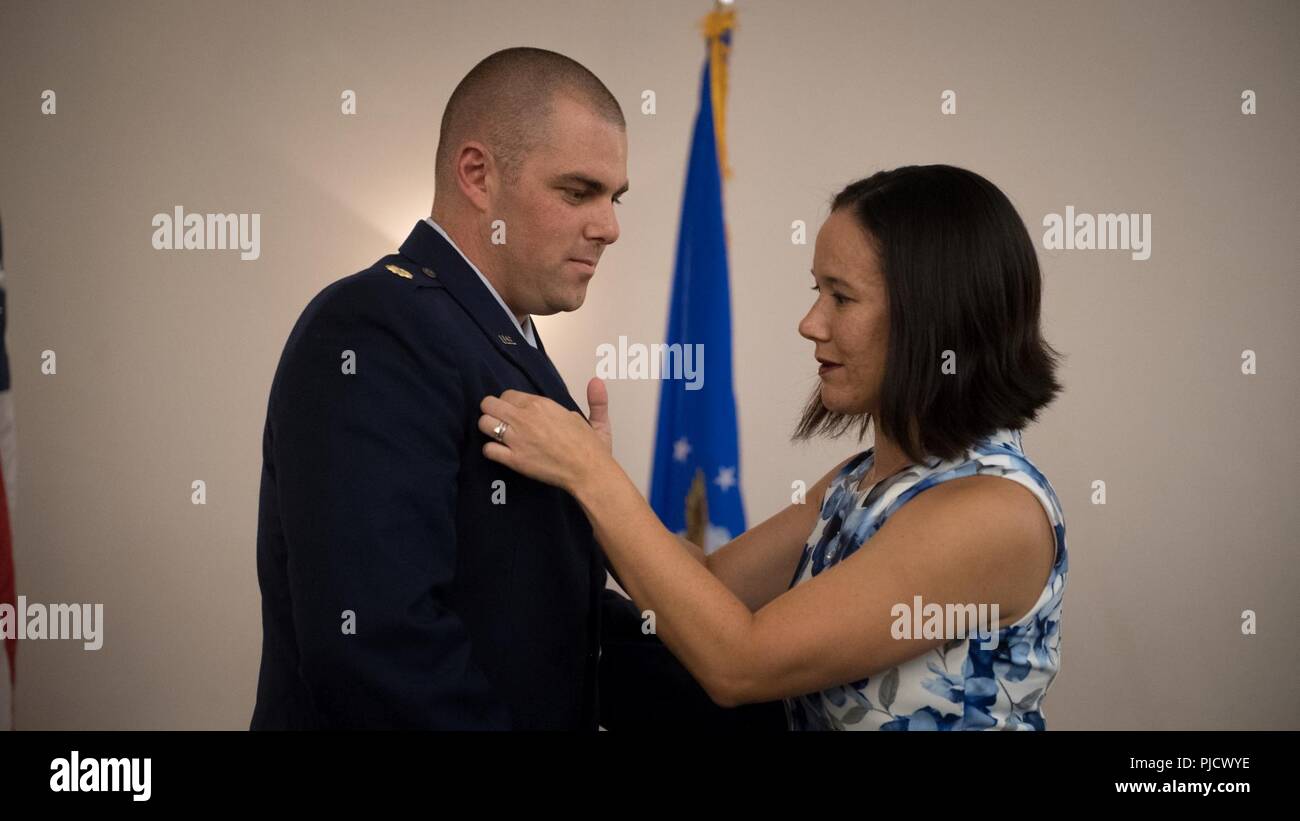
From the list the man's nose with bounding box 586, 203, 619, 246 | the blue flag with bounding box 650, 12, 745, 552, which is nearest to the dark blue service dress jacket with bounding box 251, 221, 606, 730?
the man's nose with bounding box 586, 203, 619, 246

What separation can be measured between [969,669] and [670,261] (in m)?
2.83

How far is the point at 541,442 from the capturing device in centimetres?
141

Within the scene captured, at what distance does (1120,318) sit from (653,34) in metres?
2.25

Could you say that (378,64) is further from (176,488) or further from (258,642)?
(258,642)

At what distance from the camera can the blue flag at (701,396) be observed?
385 cm

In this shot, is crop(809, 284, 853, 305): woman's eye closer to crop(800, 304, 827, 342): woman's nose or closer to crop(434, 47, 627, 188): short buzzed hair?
crop(800, 304, 827, 342): woman's nose

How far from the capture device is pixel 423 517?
51.6 inches

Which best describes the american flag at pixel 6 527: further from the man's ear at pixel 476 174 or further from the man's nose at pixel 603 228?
the man's nose at pixel 603 228

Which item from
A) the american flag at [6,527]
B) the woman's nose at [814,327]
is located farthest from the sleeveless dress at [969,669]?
the american flag at [6,527]

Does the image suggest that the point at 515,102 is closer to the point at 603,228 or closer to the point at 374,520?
the point at 603,228

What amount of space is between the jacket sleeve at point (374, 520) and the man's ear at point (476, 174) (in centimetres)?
38

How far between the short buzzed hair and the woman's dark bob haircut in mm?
531

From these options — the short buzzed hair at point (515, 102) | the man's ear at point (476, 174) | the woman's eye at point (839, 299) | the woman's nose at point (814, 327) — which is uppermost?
the short buzzed hair at point (515, 102)

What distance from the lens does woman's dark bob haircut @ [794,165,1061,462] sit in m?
1.57
